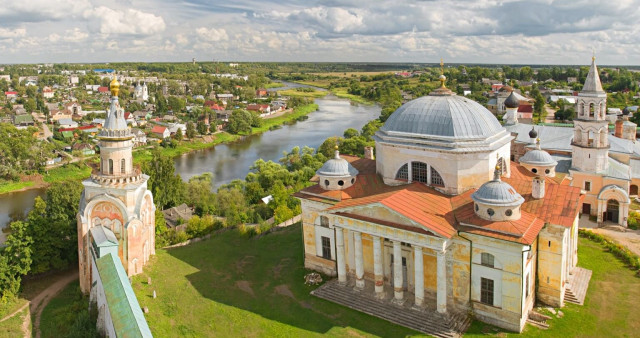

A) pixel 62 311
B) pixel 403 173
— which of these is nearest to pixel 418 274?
pixel 403 173

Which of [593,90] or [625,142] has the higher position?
[593,90]

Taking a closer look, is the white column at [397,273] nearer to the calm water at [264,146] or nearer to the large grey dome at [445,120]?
the large grey dome at [445,120]

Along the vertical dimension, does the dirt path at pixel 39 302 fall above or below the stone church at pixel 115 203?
below

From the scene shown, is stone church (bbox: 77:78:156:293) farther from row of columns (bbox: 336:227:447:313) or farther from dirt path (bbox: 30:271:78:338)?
row of columns (bbox: 336:227:447:313)

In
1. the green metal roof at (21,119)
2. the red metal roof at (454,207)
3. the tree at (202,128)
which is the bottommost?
the tree at (202,128)

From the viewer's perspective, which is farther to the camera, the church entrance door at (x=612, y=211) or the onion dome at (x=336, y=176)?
the church entrance door at (x=612, y=211)

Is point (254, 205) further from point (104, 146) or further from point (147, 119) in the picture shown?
point (147, 119)

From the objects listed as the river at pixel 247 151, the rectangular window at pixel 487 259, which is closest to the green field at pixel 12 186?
the river at pixel 247 151

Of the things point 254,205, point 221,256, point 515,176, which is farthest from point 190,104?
point 515,176

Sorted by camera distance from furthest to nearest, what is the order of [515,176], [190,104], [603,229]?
[190,104] < [603,229] < [515,176]
